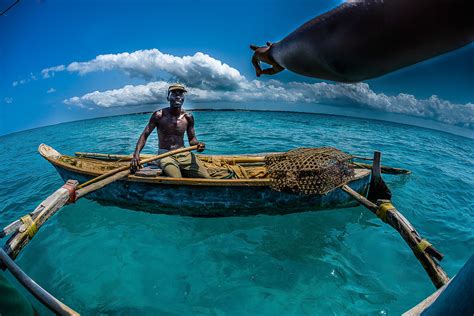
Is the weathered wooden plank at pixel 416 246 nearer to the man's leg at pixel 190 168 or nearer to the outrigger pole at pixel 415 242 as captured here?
the outrigger pole at pixel 415 242

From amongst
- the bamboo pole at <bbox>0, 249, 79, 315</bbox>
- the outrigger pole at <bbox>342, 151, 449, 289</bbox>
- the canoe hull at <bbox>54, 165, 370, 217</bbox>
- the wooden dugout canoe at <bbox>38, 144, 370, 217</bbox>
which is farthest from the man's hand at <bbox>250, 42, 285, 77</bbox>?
the canoe hull at <bbox>54, 165, 370, 217</bbox>

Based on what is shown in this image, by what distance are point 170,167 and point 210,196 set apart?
1.29m

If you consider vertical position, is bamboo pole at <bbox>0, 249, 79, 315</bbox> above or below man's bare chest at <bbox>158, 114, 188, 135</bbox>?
below

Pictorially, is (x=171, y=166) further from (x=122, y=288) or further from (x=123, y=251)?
(x=122, y=288)

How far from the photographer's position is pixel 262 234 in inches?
246

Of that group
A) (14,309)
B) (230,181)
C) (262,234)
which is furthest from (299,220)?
(14,309)

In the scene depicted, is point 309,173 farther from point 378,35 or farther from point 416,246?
point 378,35

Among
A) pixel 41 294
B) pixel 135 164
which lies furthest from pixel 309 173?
pixel 41 294

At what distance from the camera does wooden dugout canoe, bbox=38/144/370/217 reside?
6.05 meters

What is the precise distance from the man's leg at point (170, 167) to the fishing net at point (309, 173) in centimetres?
234

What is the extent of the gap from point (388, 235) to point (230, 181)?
14.3 feet

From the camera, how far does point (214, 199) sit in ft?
20.4

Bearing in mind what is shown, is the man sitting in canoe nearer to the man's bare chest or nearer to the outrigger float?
the man's bare chest

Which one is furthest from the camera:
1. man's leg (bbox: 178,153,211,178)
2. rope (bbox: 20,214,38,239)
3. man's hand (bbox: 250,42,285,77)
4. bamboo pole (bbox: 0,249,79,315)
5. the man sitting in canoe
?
man's leg (bbox: 178,153,211,178)
